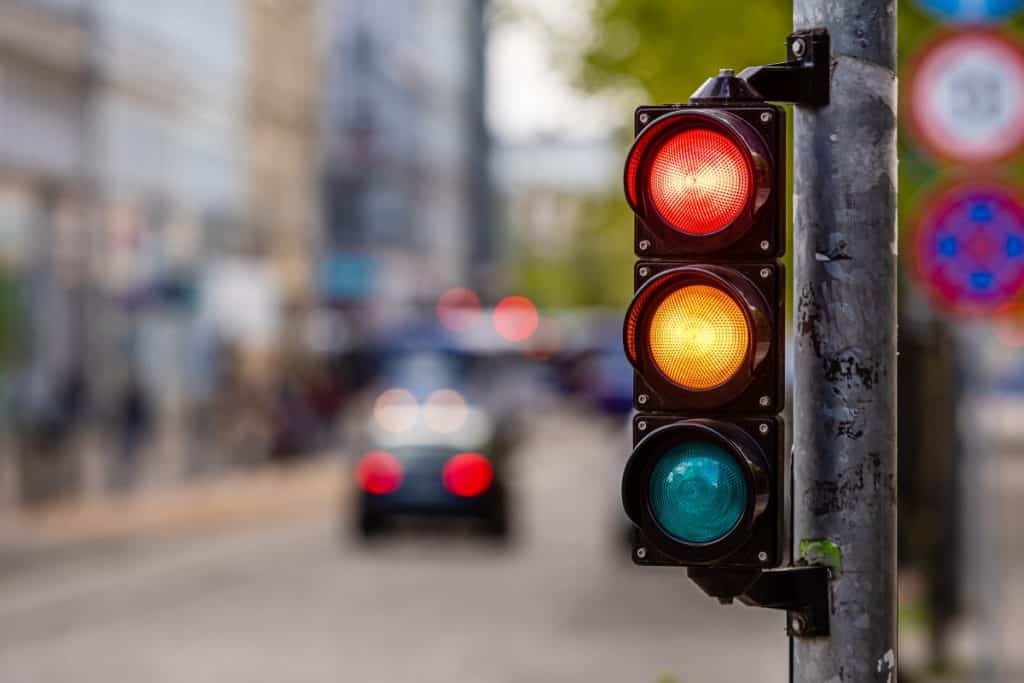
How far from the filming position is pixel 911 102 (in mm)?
8914

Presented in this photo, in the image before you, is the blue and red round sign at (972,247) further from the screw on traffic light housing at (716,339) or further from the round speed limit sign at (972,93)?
the screw on traffic light housing at (716,339)

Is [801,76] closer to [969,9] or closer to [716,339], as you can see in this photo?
[716,339]

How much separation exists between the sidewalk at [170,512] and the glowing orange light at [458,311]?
24702mm

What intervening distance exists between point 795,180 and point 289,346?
207 ft

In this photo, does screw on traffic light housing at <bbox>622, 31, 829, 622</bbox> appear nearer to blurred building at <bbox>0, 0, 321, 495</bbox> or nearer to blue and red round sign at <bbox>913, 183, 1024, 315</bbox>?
blue and red round sign at <bbox>913, 183, 1024, 315</bbox>

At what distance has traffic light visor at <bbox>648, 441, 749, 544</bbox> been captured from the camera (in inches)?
153

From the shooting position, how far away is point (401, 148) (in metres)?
91.6

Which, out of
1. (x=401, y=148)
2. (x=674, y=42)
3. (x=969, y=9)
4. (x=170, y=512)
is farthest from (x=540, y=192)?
(x=969, y=9)

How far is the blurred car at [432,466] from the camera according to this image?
20453 mm

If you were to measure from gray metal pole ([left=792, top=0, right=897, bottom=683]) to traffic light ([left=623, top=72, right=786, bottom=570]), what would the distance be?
8 cm

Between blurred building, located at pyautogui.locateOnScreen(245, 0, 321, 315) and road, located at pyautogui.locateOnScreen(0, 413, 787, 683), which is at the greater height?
blurred building, located at pyautogui.locateOnScreen(245, 0, 321, 315)

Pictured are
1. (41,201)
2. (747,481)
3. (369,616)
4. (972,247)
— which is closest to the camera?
(747,481)

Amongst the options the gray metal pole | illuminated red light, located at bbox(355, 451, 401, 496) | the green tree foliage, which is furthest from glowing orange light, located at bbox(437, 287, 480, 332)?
the gray metal pole

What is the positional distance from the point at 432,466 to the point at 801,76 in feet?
55.0
